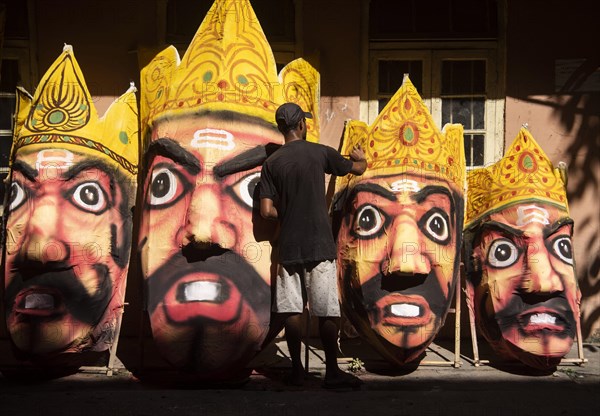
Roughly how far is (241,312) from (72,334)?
3.66ft

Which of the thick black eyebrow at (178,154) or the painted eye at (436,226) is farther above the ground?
the thick black eyebrow at (178,154)

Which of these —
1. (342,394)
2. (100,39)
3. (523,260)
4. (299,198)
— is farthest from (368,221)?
(100,39)

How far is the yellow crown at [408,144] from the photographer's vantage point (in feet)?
17.2

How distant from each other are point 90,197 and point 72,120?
547 mm

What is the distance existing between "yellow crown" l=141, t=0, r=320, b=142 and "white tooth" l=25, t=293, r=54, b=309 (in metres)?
1.32

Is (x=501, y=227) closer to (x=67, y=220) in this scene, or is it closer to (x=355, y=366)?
(x=355, y=366)

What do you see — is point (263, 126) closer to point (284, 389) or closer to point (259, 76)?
point (259, 76)

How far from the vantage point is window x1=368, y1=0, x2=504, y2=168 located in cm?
640

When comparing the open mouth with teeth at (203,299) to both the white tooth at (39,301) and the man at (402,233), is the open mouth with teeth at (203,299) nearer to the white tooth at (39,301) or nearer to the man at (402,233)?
the white tooth at (39,301)

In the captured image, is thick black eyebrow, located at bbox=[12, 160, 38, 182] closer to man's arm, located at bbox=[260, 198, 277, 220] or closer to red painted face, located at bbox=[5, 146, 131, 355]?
red painted face, located at bbox=[5, 146, 131, 355]

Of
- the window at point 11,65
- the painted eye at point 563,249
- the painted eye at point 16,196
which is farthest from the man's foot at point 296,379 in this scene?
the window at point 11,65

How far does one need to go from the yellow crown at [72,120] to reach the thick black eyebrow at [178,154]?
0.45 m

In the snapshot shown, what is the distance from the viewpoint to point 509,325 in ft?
16.9

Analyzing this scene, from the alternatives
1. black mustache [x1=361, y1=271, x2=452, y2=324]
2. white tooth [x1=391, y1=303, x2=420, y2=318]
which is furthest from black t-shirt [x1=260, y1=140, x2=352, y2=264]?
white tooth [x1=391, y1=303, x2=420, y2=318]
